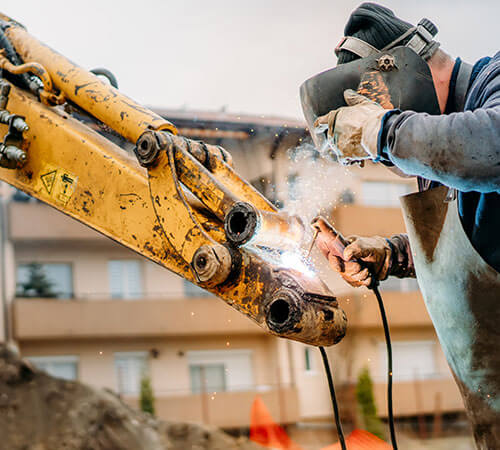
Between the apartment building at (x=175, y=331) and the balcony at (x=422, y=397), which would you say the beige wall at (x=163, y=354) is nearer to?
the apartment building at (x=175, y=331)

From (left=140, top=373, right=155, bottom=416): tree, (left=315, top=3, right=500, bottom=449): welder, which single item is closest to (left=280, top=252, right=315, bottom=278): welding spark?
(left=315, top=3, right=500, bottom=449): welder

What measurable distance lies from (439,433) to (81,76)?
15.4 meters

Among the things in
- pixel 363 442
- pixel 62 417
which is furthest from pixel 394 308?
pixel 62 417

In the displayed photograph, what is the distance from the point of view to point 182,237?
7.77 feet

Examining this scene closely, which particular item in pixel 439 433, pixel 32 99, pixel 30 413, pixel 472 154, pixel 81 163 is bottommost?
pixel 439 433

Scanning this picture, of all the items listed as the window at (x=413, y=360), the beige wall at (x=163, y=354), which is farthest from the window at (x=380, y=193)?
the beige wall at (x=163, y=354)

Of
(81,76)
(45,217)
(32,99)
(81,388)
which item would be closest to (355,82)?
(81,76)

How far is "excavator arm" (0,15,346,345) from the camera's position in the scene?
222cm

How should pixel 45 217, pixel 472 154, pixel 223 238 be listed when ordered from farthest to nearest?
pixel 45 217 → pixel 223 238 → pixel 472 154

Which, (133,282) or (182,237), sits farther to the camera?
(133,282)

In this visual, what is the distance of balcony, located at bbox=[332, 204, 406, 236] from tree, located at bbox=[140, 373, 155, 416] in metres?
5.14

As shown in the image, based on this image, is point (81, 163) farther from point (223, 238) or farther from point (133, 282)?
point (133, 282)

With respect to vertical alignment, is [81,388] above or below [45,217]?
below

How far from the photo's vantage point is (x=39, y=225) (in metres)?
15.5
